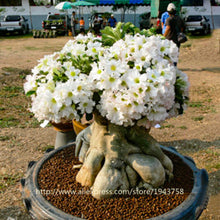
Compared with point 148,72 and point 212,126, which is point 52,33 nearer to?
point 212,126

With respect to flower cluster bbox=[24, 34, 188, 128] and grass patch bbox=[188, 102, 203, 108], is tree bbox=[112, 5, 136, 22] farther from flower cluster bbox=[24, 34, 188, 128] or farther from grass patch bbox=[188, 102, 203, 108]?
flower cluster bbox=[24, 34, 188, 128]

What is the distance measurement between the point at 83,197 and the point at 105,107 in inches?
31.5

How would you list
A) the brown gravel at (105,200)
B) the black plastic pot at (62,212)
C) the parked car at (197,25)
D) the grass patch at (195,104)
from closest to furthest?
the black plastic pot at (62,212), the brown gravel at (105,200), the grass patch at (195,104), the parked car at (197,25)

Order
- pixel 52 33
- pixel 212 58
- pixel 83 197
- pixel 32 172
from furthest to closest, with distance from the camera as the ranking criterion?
pixel 52 33, pixel 212 58, pixel 32 172, pixel 83 197

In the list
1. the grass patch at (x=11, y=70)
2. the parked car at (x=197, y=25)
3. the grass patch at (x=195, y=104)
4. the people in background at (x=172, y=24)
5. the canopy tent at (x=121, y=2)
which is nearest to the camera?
the grass patch at (x=195, y=104)

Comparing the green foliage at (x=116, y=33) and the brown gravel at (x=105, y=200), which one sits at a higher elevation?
the green foliage at (x=116, y=33)

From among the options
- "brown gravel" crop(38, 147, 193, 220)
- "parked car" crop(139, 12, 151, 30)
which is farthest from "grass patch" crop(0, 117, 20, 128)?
"parked car" crop(139, 12, 151, 30)

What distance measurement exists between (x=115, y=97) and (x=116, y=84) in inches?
3.4

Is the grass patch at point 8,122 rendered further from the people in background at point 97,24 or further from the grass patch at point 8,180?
the people in background at point 97,24

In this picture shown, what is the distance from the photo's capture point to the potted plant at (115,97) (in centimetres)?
177

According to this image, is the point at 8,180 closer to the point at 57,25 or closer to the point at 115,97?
the point at 115,97

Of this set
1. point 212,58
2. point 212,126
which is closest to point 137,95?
point 212,126

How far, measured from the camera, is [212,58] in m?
12.1

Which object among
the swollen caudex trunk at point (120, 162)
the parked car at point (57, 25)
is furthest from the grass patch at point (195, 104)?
the parked car at point (57, 25)
